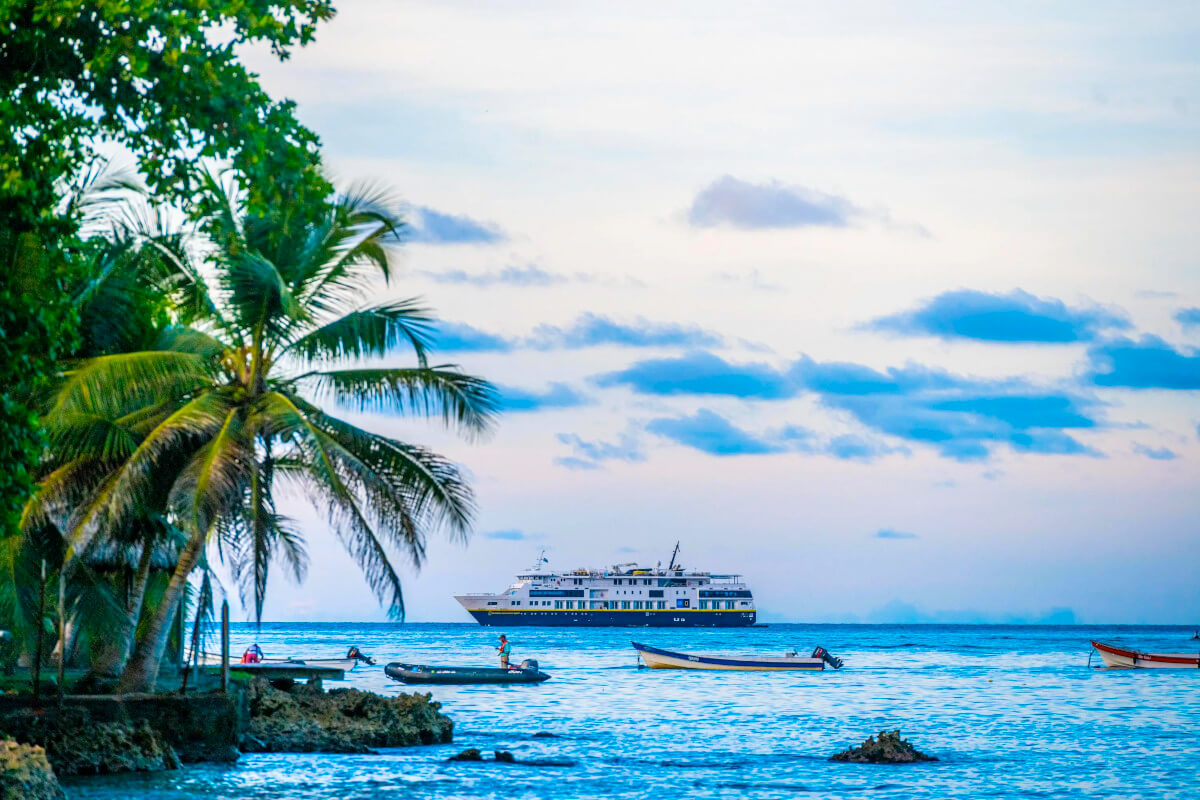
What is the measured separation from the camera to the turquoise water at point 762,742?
20938 millimetres

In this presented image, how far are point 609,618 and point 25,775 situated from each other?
382 feet

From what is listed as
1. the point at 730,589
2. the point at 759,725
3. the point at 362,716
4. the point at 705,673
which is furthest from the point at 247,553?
the point at 730,589

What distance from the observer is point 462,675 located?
44.8 meters

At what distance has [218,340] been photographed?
746 inches

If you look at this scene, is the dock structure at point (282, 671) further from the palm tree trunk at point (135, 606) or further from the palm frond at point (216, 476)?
the palm frond at point (216, 476)

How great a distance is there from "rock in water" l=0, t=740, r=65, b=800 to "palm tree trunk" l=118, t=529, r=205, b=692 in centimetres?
452

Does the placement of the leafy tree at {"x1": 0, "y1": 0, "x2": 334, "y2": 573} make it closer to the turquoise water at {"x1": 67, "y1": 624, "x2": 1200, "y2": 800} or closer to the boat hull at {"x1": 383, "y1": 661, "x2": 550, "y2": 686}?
the turquoise water at {"x1": 67, "y1": 624, "x2": 1200, "y2": 800}

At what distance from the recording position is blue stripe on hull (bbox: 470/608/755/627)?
128250 millimetres

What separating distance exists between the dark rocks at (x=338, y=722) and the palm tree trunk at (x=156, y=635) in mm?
3002

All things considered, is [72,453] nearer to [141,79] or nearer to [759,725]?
[141,79]

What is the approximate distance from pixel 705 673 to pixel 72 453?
43.2 metres

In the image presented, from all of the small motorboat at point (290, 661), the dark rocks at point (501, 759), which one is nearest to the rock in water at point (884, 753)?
the dark rocks at point (501, 759)

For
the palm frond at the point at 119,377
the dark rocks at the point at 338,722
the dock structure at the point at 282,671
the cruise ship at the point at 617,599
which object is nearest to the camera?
the palm frond at the point at 119,377

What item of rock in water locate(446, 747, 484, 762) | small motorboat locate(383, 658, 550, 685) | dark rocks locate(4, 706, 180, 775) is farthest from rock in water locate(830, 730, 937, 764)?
small motorboat locate(383, 658, 550, 685)
